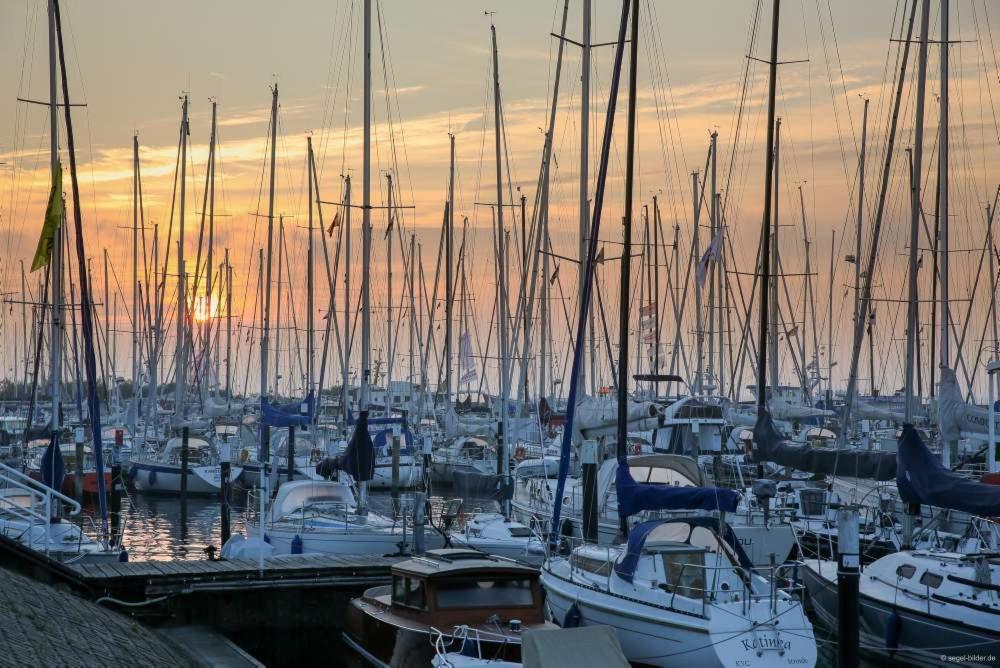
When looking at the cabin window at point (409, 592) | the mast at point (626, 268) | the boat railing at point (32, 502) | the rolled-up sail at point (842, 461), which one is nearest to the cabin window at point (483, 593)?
the cabin window at point (409, 592)

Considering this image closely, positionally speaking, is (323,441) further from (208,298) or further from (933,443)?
(933,443)

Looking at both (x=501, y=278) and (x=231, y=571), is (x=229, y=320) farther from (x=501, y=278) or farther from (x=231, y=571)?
(x=231, y=571)

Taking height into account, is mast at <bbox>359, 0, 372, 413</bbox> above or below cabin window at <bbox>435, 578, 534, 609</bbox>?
above

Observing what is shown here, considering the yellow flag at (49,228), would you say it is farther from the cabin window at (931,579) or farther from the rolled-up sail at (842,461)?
the cabin window at (931,579)

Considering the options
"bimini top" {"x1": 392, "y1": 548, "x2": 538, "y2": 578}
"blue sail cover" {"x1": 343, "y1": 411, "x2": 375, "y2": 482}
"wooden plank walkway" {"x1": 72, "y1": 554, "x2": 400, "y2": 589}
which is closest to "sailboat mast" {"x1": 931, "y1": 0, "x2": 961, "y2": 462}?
"blue sail cover" {"x1": 343, "y1": 411, "x2": 375, "y2": 482}

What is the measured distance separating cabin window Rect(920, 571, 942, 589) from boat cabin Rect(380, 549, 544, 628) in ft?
23.8

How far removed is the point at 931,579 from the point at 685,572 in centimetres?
509

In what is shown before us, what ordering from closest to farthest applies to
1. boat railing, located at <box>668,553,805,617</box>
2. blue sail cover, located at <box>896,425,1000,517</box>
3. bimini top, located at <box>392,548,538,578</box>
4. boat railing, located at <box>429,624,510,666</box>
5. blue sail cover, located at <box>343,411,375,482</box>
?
boat railing, located at <box>429,624,510,666</box>, boat railing, located at <box>668,553,805,617</box>, bimini top, located at <box>392,548,538,578</box>, blue sail cover, located at <box>896,425,1000,517</box>, blue sail cover, located at <box>343,411,375,482</box>

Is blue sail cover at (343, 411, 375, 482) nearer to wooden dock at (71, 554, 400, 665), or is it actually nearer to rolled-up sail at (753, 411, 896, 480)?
wooden dock at (71, 554, 400, 665)

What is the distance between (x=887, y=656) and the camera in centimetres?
2280

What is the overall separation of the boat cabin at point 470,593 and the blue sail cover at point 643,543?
5.19ft

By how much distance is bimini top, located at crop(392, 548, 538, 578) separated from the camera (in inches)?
815

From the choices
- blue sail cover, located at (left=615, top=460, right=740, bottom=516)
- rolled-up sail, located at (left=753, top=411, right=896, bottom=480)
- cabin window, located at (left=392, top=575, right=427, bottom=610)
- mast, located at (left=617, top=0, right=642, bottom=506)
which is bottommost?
cabin window, located at (left=392, top=575, right=427, bottom=610)

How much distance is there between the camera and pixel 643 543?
2139cm
